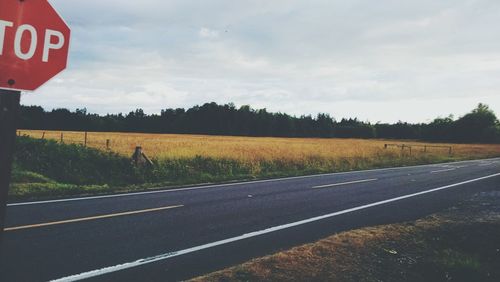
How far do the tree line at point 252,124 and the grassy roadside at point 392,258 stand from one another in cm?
10678

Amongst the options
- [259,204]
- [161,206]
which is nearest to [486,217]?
[259,204]

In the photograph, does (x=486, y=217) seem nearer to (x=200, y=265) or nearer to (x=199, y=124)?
(x=200, y=265)

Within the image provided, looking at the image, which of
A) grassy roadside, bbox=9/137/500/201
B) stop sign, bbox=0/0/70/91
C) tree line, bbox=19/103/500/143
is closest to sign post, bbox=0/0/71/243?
stop sign, bbox=0/0/70/91

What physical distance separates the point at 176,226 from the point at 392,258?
388cm

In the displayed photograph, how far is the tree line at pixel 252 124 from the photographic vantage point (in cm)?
10406

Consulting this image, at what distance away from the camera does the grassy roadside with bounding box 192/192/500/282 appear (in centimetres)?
443

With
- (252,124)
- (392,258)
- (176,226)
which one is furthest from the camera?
(252,124)

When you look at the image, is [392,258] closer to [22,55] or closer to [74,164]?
[22,55]

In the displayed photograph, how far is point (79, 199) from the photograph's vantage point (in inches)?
388

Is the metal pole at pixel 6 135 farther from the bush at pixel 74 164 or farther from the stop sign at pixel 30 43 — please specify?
the bush at pixel 74 164

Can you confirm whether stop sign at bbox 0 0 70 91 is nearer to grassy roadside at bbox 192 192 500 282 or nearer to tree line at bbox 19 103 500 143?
grassy roadside at bbox 192 192 500 282

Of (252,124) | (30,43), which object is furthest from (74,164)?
(252,124)

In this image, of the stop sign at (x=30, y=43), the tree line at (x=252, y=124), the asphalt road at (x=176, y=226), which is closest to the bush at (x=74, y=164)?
the asphalt road at (x=176, y=226)

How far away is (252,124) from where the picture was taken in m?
123
